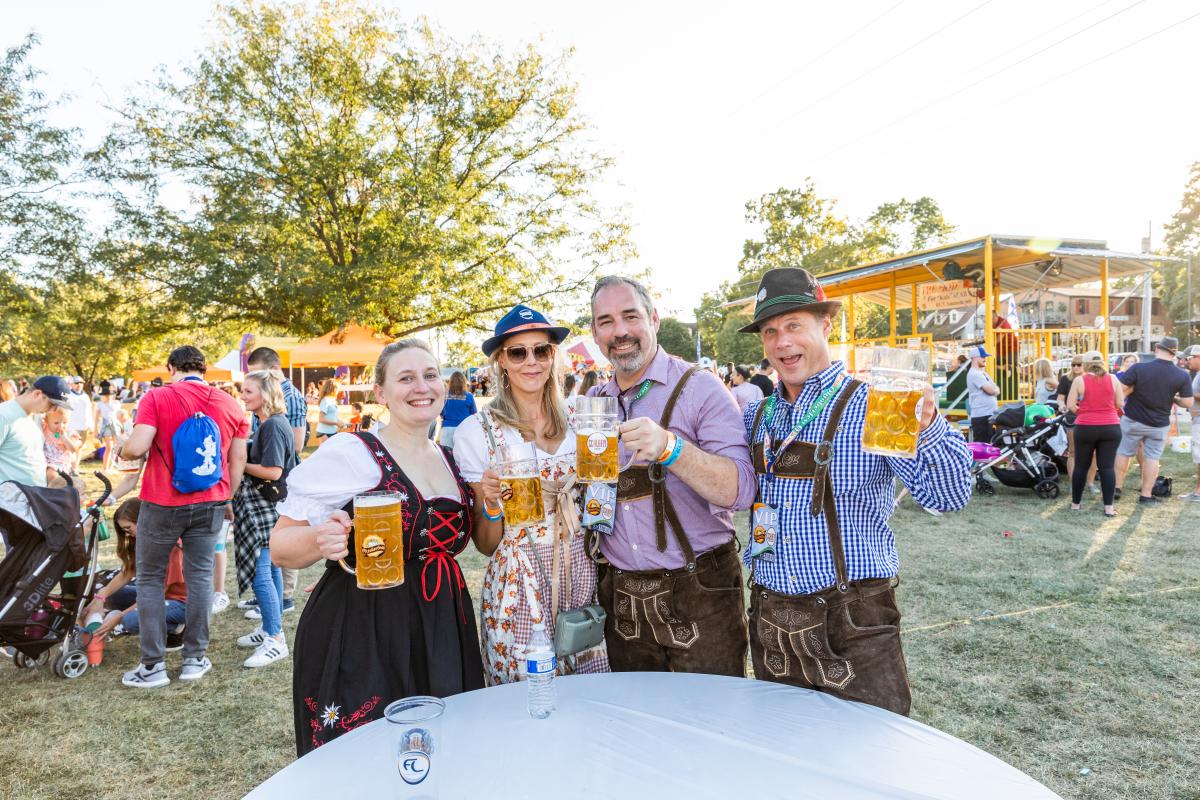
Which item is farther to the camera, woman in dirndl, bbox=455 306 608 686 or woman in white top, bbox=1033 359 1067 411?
woman in white top, bbox=1033 359 1067 411

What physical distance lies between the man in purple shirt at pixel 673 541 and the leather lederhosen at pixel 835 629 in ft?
0.70

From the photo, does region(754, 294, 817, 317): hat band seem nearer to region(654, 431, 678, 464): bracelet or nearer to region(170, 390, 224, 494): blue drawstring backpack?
region(654, 431, 678, 464): bracelet

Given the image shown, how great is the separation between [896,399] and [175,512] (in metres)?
3.91

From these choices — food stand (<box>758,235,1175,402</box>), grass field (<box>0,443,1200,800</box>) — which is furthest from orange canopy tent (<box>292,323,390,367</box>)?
grass field (<box>0,443,1200,800</box>)

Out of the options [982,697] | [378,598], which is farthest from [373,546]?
[982,697]

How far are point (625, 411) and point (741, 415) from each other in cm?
39

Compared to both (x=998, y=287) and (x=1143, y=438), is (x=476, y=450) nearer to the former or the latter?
(x=1143, y=438)

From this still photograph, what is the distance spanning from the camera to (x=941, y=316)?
13.1 m

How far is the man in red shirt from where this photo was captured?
3.81 metres

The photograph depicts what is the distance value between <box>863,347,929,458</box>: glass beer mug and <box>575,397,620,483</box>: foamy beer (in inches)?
25.1

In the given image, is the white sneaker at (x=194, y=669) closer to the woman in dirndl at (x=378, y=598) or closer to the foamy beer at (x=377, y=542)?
the woman in dirndl at (x=378, y=598)

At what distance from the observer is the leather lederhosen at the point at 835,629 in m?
1.78

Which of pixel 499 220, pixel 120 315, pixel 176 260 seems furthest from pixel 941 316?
pixel 120 315

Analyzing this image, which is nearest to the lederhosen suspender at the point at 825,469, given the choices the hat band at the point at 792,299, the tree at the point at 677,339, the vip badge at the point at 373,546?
the hat band at the point at 792,299
